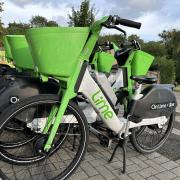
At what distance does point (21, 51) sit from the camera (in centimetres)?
304

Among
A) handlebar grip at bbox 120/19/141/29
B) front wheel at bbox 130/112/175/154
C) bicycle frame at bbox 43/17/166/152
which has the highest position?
handlebar grip at bbox 120/19/141/29

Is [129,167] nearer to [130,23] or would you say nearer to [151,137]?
[151,137]

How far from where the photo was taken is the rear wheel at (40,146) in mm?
2162

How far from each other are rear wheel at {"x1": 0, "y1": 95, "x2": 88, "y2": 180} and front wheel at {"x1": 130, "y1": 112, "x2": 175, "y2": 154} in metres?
0.81

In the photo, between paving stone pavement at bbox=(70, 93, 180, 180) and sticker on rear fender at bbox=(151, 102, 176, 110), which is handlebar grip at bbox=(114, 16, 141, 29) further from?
paving stone pavement at bbox=(70, 93, 180, 180)

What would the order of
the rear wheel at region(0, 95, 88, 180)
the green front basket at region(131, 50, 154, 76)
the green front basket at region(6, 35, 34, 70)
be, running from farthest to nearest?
the green front basket at region(131, 50, 154, 76), the green front basket at region(6, 35, 34, 70), the rear wheel at region(0, 95, 88, 180)

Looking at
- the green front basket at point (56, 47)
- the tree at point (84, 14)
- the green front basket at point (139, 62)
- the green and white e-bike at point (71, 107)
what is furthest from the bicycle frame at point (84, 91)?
the tree at point (84, 14)

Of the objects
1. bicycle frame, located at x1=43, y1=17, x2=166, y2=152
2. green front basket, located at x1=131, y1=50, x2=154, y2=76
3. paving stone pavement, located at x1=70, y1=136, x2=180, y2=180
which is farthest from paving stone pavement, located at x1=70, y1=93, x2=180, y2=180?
green front basket, located at x1=131, y1=50, x2=154, y2=76

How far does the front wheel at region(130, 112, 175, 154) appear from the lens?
324 centimetres

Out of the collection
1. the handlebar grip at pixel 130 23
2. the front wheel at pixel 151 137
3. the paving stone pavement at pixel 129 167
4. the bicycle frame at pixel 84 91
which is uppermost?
the handlebar grip at pixel 130 23

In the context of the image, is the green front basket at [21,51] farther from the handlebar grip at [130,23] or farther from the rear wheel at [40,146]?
the handlebar grip at [130,23]

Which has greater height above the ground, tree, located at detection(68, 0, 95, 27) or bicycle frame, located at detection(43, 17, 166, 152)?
tree, located at detection(68, 0, 95, 27)

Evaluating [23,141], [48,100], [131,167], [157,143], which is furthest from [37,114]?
[157,143]

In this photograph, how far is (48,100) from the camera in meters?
2.22
